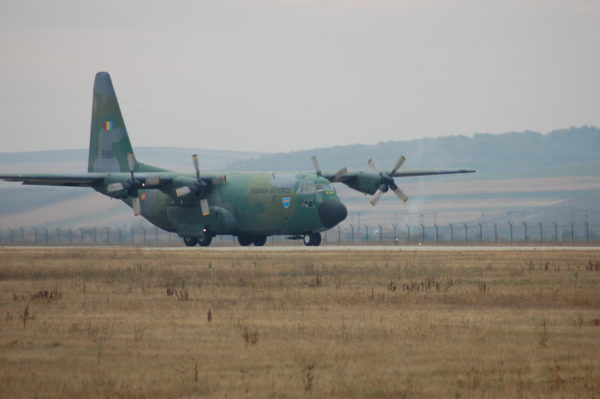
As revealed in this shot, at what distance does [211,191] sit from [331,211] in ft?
30.6

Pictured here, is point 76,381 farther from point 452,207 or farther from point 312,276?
point 452,207

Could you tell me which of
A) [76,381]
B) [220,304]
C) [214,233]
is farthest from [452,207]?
[76,381]

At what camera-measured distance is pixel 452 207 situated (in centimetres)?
17150

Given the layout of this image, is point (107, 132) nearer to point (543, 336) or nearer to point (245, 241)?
point (245, 241)

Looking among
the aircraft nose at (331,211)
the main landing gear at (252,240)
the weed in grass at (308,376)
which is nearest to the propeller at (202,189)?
the main landing gear at (252,240)

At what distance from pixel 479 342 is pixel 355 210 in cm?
14915

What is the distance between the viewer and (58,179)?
6412cm

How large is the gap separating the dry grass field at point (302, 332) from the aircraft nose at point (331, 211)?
53.9 ft

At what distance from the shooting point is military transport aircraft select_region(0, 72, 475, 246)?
61375 millimetres

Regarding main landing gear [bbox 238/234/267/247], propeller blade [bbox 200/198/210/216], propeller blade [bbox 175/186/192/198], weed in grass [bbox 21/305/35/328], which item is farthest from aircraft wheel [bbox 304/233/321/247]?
weed in grass [bbox 21/305/35/328]

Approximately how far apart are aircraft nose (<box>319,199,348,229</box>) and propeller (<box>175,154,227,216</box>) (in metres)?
7.49

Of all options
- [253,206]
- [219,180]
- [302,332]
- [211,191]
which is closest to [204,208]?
[211,191]

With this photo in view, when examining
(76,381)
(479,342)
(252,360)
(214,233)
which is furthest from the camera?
(214,233)

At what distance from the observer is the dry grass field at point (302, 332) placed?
1839 cm
